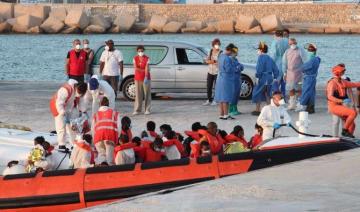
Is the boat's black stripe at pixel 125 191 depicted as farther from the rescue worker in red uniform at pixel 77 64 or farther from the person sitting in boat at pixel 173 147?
the rescue worker in red uniform at pixel 77 64

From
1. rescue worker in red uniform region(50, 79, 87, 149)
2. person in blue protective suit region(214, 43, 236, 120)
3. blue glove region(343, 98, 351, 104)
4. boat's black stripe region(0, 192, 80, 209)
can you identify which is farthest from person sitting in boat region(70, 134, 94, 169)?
person in blue protective suit region(214, 43, 236, 120)

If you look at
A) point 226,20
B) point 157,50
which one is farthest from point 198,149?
point 226,20

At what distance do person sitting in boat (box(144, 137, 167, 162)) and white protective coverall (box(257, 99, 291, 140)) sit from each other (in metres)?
2.14

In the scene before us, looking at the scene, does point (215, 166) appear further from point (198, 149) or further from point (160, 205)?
point (160, 205)

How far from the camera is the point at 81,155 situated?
1667cm

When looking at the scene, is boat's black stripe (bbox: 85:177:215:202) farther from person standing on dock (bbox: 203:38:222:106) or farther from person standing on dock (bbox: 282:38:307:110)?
person standing on dock (bbox: 203:38:222:106)

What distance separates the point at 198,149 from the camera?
17016 mm

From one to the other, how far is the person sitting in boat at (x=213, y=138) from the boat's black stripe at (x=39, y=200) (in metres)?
2.50

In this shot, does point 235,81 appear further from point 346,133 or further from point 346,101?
point 346,133

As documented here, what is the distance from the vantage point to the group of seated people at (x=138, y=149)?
54.5ft

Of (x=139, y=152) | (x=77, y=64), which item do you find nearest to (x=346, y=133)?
(x=139, y=152)

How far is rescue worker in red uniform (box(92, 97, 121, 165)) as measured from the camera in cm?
1716

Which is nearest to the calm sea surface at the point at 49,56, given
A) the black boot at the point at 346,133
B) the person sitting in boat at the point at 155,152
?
the black boot at the point at 346,133

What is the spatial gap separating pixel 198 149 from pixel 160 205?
4.01 m
